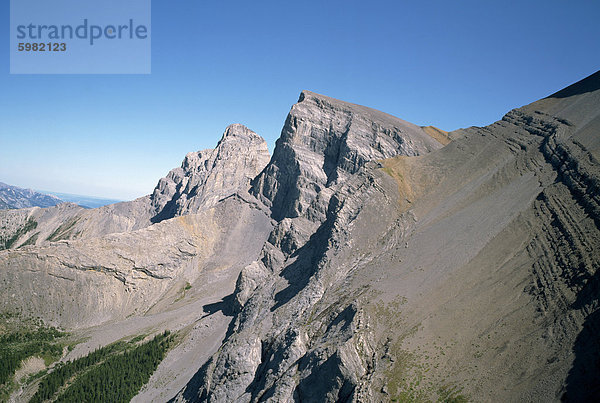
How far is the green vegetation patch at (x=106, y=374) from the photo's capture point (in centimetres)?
5675

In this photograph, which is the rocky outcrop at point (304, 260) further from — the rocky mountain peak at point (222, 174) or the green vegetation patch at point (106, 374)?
the rocky mountain peak at point (222, 174)

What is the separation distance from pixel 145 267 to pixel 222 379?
63.8m

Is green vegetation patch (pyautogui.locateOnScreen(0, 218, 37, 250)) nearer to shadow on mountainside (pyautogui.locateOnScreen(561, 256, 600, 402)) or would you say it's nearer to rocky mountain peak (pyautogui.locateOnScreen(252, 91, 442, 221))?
rocky mountain peak (pyautogui.locateOnScreen(252, 91, 442, 221))

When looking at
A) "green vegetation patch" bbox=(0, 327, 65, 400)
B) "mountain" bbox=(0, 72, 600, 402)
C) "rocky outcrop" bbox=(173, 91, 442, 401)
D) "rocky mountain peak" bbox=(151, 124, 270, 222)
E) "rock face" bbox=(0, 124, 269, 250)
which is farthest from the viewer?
"rock face" bbox=(0, 124, 269, 250)

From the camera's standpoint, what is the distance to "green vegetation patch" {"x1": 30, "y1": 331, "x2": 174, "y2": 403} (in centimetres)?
5675

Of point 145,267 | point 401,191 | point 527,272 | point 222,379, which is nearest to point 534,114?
point 401,191

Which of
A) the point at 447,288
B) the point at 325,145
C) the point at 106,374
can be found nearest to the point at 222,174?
the point at 325,145

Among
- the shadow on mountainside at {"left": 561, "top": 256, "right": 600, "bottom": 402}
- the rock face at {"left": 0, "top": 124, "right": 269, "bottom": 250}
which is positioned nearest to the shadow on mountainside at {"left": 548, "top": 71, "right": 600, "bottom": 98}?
the shadow on mountainside at {"left": 561, "top": 256, "right": 600, "bottom": 402}

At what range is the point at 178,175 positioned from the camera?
652 feet

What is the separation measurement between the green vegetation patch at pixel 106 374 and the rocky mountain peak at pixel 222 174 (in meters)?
77.9

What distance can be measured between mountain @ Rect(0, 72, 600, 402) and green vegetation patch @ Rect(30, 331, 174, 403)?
284cm

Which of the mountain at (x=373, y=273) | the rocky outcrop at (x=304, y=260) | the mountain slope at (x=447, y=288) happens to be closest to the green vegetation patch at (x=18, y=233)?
the mountain at (x=373, y=273)

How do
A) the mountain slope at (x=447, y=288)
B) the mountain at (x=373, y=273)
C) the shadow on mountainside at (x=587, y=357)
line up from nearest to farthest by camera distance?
the shadow on mountainside at (x=587, y=357) → the mountain slope at (x=447, y=288) → the mountain at (x=373, y=273)

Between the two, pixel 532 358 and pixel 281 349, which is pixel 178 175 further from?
pixel 532 358
